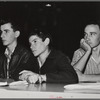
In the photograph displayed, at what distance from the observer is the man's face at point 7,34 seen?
2137 mm

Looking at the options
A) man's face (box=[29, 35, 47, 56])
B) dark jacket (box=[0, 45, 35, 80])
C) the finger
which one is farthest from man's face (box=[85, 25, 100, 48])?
the finger

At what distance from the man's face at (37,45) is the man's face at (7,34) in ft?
0.62

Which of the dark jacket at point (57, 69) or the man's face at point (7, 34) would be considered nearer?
the dark jacket at point (57, 69)

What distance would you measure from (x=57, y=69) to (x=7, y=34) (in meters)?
0.59

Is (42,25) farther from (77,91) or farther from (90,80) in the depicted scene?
(77,91)

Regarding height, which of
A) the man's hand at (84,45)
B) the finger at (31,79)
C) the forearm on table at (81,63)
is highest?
the man's hand at (84,45)

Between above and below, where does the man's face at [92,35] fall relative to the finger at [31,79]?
above

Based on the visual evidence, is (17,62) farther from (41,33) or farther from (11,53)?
(41,33)

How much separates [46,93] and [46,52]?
2.86 ft

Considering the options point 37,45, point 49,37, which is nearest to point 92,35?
point 49,37

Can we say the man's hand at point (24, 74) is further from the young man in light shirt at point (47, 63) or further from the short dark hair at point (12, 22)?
the short dark hair at point (12, 22)

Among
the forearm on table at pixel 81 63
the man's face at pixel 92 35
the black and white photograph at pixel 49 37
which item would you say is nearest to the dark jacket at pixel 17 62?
the black and white photograph at pixel 49 37

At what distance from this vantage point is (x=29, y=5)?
7.09ft

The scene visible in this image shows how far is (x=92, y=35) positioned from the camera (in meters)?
2.12
